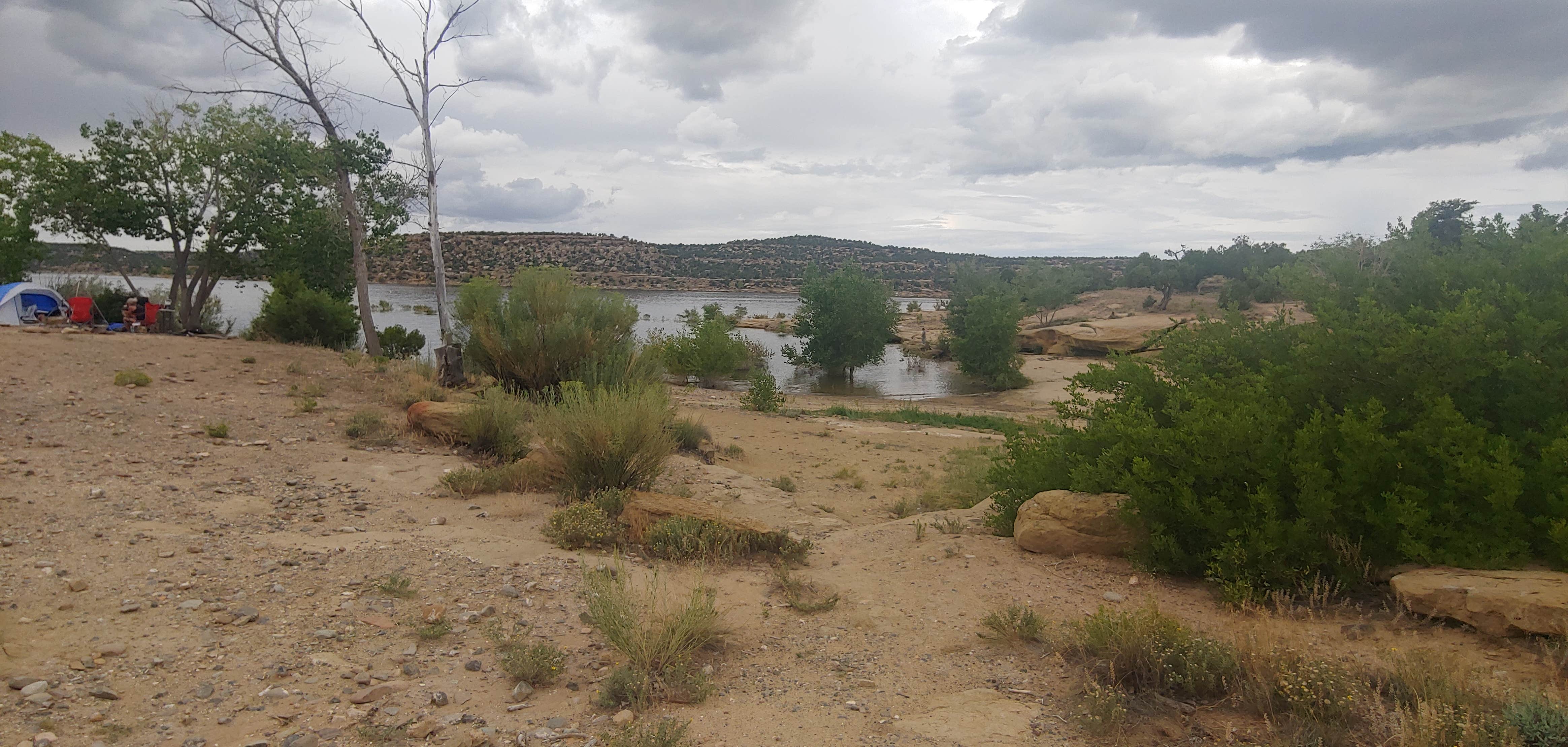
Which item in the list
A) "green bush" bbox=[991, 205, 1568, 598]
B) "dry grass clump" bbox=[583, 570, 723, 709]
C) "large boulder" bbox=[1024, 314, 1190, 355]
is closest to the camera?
"dry grass clump" bbox=[583, 570, 723, 709]

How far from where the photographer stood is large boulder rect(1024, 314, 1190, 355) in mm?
42500

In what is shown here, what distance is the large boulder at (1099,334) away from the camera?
42.5 meters

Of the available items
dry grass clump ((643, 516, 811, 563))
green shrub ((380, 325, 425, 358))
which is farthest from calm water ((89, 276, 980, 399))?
dry grass clump ((643, 516, 811, 563))

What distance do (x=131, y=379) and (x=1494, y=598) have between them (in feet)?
48.9

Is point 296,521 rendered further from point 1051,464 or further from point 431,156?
point 431,156

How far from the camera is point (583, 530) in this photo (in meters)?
6.60

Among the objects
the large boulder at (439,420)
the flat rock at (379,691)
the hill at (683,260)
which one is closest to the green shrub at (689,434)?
the large boulder at (439,420)

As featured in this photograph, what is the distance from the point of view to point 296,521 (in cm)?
672

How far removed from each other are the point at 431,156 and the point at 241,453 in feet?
36.4

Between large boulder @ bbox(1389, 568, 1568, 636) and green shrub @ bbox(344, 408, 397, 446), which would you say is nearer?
large boulder @ bbox(1389, 568, 1568, 636)

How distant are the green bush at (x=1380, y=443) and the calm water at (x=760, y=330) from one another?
14.7m

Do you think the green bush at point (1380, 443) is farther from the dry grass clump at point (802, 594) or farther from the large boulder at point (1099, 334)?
the large boulder at point (1099, 334)

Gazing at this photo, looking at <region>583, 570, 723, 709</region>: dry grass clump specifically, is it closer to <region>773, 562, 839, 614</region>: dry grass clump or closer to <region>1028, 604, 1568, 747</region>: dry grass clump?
<region>773, 562, 839, 614</region>: dry grass clump

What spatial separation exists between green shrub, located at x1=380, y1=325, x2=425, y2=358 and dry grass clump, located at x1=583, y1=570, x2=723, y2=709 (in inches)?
895
